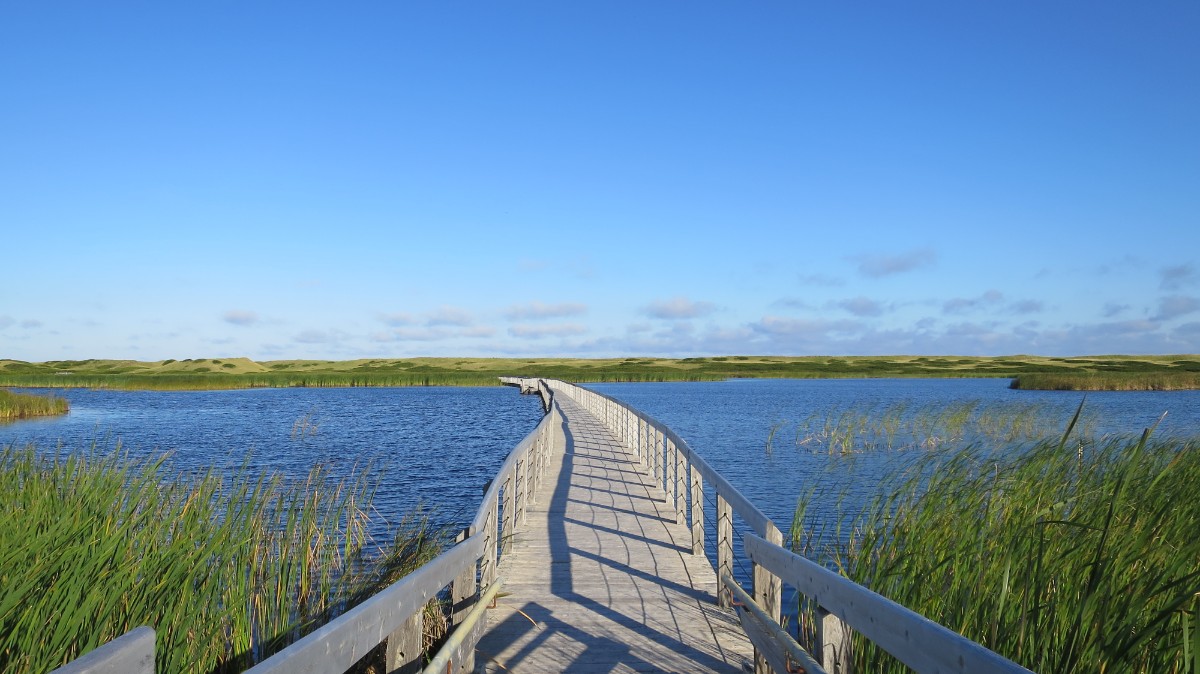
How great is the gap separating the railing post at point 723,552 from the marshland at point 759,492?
1.84ft

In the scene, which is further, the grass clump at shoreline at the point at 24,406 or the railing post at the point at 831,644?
the grass clump at shoreline at the point at 24,406

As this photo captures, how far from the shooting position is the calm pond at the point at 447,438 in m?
17.7

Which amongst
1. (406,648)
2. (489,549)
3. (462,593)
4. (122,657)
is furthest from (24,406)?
(122,657)

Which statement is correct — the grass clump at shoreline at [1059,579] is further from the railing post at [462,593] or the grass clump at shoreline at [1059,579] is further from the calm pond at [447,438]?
the calm pond at [447,438]

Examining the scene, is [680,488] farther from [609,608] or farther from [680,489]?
[609,608]

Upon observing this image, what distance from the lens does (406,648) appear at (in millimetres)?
4102

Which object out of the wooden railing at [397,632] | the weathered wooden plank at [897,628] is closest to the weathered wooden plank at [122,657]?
the wooden railing at [397,632]

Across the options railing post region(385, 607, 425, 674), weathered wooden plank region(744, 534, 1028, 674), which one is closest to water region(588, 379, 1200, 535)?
weathered wooden plank region(744, 534, 1028, 674)

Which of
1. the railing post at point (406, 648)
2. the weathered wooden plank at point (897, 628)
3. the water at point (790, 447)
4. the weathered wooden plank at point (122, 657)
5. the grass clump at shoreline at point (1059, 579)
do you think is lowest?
the water at point (790, 447)

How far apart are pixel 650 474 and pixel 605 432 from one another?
886 cm

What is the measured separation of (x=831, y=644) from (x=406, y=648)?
6.43 feet

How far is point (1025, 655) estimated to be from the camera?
158 inches

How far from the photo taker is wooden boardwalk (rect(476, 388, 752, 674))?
17.6 ft

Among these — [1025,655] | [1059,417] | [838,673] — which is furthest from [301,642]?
[1059,417]
